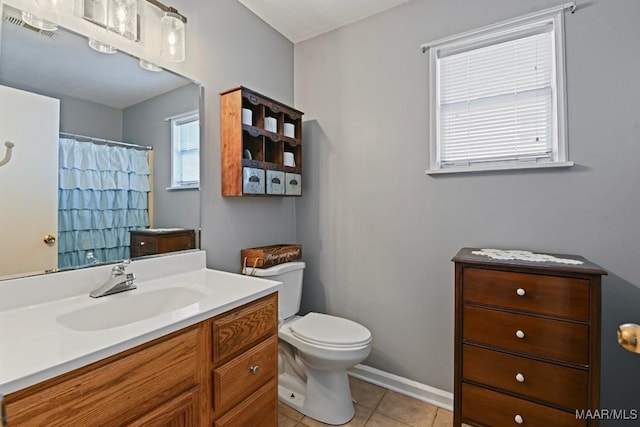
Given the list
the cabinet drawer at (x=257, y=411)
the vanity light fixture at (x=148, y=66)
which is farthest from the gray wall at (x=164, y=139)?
the cabinet drawer at (x=257, y=411)

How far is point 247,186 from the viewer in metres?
1.76

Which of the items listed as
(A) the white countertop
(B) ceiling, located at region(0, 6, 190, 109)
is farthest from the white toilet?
(B) ceiling, located at region(0, 6, 190, 109)

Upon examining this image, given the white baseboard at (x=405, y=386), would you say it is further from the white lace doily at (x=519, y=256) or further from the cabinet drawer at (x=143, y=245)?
the cabinet drawer at (x=143, y=245)

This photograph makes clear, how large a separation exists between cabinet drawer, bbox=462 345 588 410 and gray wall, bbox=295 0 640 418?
1.39 feet

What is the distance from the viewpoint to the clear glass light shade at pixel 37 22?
1.10 metres

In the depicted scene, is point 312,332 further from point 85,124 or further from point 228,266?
point 85,124

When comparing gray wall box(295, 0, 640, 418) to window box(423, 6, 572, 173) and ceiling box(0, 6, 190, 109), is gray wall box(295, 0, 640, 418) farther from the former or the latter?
ceiling box(0, 6, 190, 109)

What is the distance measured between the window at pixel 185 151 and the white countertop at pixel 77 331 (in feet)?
1.43

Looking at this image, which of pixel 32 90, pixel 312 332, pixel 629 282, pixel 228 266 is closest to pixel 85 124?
pixel 32 90

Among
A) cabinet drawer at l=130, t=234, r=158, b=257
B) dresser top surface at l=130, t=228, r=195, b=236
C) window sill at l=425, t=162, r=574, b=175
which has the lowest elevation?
cabinet drawer at l=130, t=234, r=158, b=257

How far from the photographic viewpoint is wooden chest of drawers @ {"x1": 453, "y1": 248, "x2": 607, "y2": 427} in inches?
46.6

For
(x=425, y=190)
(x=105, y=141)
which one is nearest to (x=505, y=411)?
(x=425, y=190)

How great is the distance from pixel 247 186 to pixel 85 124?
78 cm

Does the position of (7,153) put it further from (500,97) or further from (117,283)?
(500,97)
